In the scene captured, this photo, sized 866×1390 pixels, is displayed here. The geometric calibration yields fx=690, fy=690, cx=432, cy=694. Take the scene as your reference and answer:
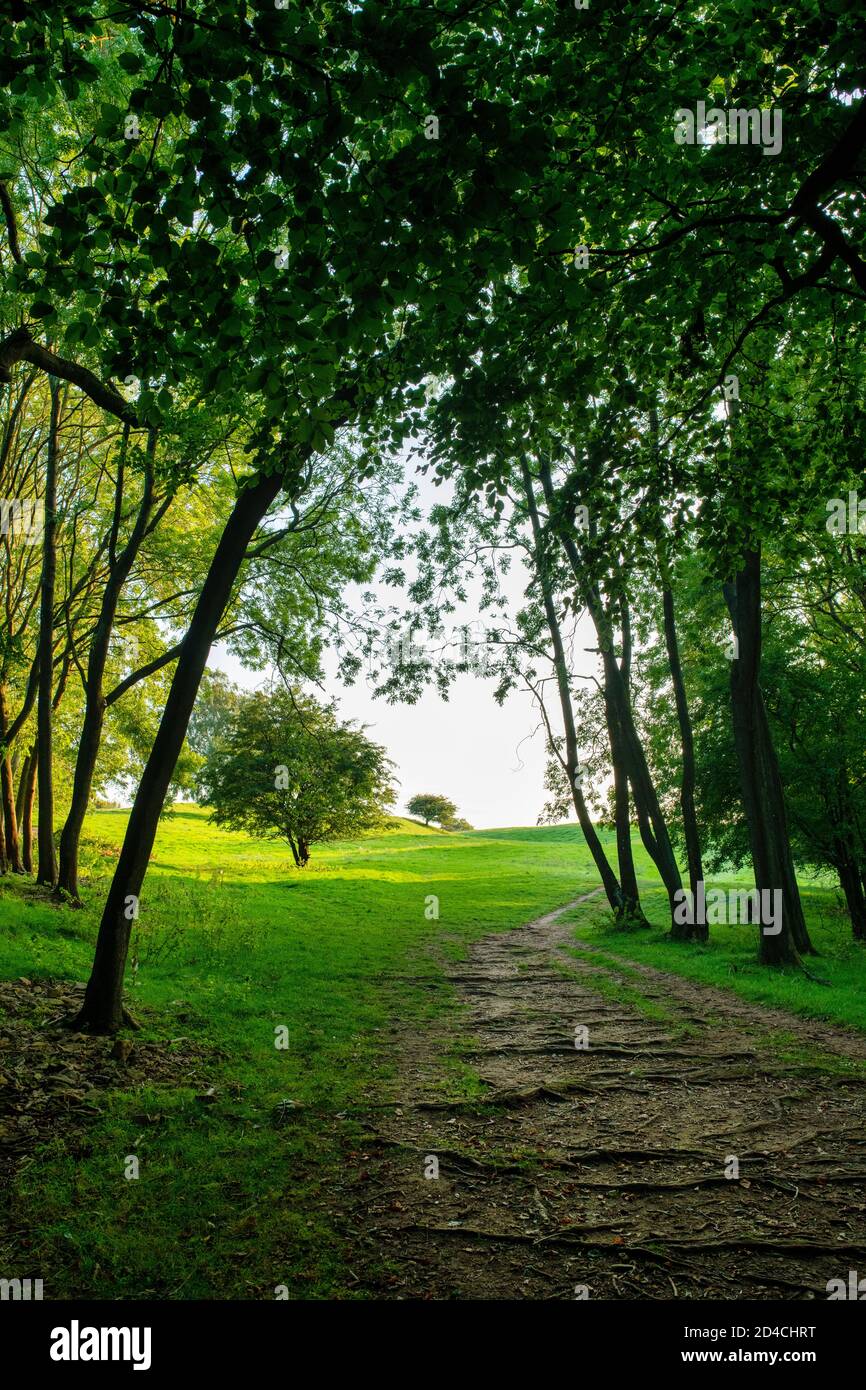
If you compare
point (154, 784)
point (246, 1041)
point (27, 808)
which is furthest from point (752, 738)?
point (27, 808)

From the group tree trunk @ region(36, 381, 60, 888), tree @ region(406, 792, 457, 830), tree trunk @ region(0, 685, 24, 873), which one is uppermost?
tree trunk @ region(36, 381, 60, 888)

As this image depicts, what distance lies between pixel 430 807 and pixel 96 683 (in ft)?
240

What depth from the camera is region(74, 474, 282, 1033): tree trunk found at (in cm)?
852

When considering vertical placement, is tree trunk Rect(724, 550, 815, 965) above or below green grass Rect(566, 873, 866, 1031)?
above

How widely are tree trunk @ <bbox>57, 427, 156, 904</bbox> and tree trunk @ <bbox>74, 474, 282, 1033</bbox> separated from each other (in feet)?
17.6

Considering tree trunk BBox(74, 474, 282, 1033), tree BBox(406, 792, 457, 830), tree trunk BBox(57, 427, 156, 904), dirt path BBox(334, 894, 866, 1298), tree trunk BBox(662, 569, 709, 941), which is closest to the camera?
dirt path BBox(334, 894, 866, 1298)

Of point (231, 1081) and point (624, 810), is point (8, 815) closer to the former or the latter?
point (231, 1081)

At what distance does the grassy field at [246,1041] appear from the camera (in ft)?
15.3

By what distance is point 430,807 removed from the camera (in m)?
86.1

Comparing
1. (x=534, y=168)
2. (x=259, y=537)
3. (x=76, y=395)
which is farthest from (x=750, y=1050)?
(x=76, y=395)

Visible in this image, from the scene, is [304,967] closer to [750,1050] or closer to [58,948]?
[58,948]

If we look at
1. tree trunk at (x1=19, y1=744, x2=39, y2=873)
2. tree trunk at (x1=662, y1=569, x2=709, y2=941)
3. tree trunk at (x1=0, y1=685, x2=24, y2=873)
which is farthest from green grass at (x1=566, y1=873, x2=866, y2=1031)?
tree trunk at (x1=19, y1=744, x2=39, y2=873)

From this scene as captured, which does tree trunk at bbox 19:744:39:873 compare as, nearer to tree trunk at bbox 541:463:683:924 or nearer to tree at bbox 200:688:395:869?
tree at bbox 200:688:395:869

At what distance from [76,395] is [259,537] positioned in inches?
265
